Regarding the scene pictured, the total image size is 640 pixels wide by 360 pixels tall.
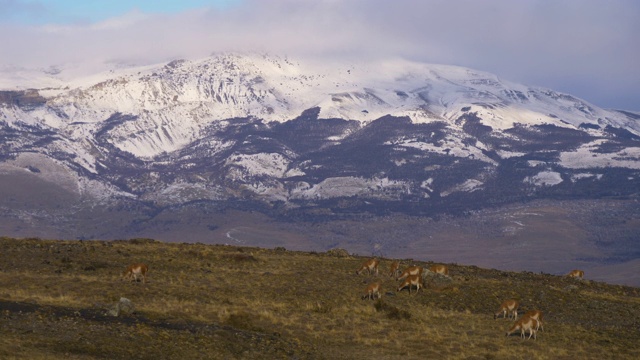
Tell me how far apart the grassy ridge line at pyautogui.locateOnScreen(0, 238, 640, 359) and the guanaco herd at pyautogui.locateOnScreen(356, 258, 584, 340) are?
0.48 metres

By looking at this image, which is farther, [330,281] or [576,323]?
[330,281]

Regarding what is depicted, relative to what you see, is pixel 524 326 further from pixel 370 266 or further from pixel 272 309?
pixel 370 266

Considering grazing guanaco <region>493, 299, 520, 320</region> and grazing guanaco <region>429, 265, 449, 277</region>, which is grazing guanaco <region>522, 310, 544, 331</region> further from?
grazing guanaco <region>429, 265, 449, 277</region>

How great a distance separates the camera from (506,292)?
144 ft

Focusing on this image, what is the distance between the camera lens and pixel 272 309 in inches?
1508

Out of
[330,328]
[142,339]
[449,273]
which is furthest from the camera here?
[449,273]

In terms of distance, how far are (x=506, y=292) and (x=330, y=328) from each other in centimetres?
1095

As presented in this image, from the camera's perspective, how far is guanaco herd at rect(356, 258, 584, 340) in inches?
1416

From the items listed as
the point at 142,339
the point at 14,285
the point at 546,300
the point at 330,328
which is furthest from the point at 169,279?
the point at 546,300

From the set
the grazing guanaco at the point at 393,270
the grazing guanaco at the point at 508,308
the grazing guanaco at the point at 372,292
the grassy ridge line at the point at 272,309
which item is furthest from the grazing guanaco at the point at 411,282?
the grazing guanaco at the point at 508,308

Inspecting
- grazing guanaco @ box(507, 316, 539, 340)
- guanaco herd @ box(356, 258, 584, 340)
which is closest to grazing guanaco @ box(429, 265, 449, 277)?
guanaco herd @ box(356, 258, 584, 340)

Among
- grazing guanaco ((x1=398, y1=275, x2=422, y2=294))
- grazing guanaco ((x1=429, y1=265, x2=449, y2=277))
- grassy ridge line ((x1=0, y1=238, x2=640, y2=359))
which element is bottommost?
grassy ridge line ((x1=0, y1=238, x2=640, y2=359))

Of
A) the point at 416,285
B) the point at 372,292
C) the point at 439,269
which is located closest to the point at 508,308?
the point at 416,285

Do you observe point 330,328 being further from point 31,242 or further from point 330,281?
point 31,242
